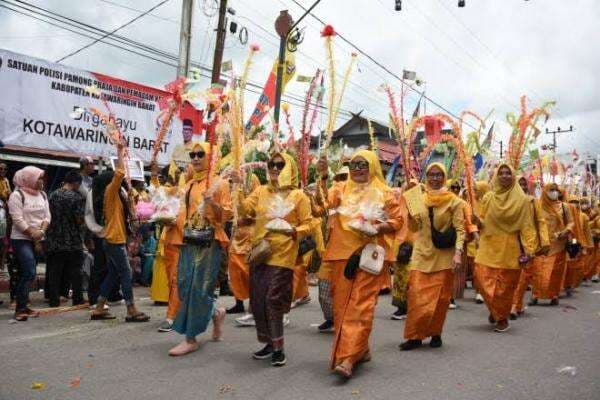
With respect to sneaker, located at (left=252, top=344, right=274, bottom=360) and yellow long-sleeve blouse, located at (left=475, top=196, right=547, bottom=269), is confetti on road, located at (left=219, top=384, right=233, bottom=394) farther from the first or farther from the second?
yellow long-sleeve blouse, located at (left=475, top=196, right=547, bottom=269)

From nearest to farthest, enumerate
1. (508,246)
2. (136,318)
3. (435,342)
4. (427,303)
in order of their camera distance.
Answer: (427,303) < (435,342) < (136,318) < (508,246)

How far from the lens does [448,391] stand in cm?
395

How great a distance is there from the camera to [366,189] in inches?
184

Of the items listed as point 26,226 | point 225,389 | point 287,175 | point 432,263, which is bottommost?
point 225,389

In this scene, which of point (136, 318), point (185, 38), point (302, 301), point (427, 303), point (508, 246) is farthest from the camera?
point (185, 38)

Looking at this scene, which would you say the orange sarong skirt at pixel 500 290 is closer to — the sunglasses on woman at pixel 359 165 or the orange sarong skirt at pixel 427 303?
the orange sarong skirt at pixel 427 303

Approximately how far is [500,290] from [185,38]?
10217mm

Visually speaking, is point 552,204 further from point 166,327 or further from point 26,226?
point 26,226

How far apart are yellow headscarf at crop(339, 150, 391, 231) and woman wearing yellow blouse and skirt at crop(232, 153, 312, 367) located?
14.1 inches

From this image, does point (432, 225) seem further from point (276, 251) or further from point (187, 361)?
point (187, 361)

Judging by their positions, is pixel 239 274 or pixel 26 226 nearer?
pixel 26 226

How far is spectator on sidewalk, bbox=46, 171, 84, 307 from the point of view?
697cm

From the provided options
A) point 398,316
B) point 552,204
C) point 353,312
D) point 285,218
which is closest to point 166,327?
point 285,218

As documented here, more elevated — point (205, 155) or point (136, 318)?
point (205, 155)
